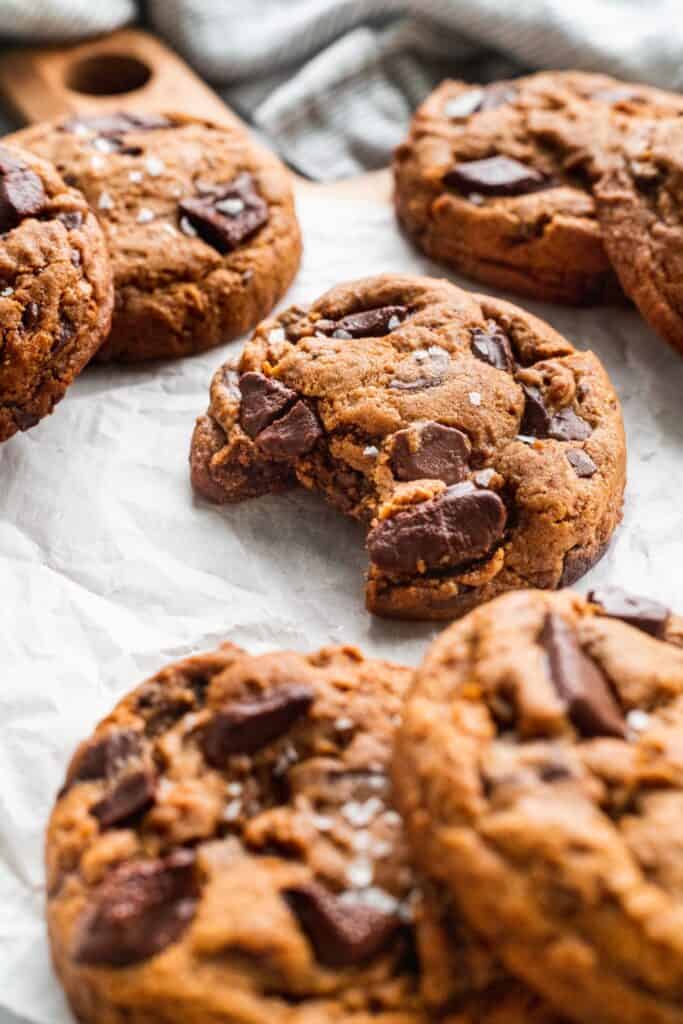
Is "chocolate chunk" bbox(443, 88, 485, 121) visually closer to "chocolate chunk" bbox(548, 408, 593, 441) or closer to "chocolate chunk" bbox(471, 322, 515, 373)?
"chocolate chunk" bbox(471, 322, 515, 373)

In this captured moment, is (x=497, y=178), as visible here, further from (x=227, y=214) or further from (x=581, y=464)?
(x=581, y=464)

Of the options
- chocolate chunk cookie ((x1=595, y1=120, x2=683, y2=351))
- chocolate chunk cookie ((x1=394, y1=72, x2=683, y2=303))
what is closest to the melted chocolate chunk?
chocolate chunk cookie ((x1=394, y1=72, x2=683, y2=303))

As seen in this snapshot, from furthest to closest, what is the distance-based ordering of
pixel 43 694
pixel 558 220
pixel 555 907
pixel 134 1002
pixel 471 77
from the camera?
pixel 471 77
pixel 558 220
pixel 43 694
pixel 134 1002
pixel 555 907

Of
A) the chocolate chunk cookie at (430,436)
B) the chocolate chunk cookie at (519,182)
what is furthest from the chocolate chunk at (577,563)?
the chocolate chunk cookie at (519,182)

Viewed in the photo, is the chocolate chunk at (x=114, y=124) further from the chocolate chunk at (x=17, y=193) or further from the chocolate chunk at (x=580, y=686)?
the chocolate chunk at (x=580, y=686)

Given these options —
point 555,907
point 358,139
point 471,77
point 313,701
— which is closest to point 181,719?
point 313,701

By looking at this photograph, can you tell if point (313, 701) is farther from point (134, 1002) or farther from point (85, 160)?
point (85, 160)

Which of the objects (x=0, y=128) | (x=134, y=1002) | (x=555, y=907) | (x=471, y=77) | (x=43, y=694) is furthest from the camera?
(x=471, y=77)
